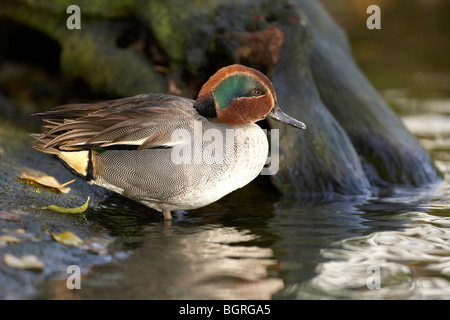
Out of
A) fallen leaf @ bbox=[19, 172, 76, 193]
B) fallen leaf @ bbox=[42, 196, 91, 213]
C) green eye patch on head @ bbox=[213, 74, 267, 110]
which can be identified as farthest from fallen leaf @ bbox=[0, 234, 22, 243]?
green eye patch on head @ bbox=[213, 74, 267, 110]

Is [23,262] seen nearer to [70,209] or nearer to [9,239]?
[9,239]

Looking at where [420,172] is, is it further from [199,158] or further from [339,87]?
[199,158]

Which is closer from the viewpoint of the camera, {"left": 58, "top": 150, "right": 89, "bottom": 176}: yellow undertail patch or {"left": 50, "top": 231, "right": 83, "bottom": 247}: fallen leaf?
{"left": 50, "top": 231, "right": 83, "bottom": 247}: fallen leaf

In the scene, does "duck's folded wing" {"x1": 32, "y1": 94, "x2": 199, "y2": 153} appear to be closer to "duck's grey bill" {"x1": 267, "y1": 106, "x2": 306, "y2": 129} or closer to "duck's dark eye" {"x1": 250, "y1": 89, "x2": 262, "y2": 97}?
"duck's dark eye" {"x1": 250, "y1": 89, "x2": 262, "y2": 97}

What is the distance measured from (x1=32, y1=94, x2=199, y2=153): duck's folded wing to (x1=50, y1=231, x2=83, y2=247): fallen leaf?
0.61 metres

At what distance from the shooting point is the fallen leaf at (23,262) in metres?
3.18

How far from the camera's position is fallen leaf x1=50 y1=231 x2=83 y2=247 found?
3557 millimetres

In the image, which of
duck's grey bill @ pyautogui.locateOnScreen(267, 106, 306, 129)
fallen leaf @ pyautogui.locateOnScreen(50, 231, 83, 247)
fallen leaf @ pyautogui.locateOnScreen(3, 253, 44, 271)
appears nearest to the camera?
fallen leaf @ pyautogui.locateOnScreen(3, 253, 44, 271)

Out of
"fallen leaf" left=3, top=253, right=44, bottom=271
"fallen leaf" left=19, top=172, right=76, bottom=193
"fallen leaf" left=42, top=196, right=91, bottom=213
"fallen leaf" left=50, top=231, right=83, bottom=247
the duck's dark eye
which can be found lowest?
"fallen leaf" left=3, top=253, right=44, bottom=271

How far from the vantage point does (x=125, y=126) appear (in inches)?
155

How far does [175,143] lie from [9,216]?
1.05 metres

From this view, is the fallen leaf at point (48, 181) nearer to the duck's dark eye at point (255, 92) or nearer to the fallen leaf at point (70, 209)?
the fallen leaf at point (70, 209)

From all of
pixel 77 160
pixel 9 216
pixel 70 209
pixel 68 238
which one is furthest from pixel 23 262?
pixel 77 160
